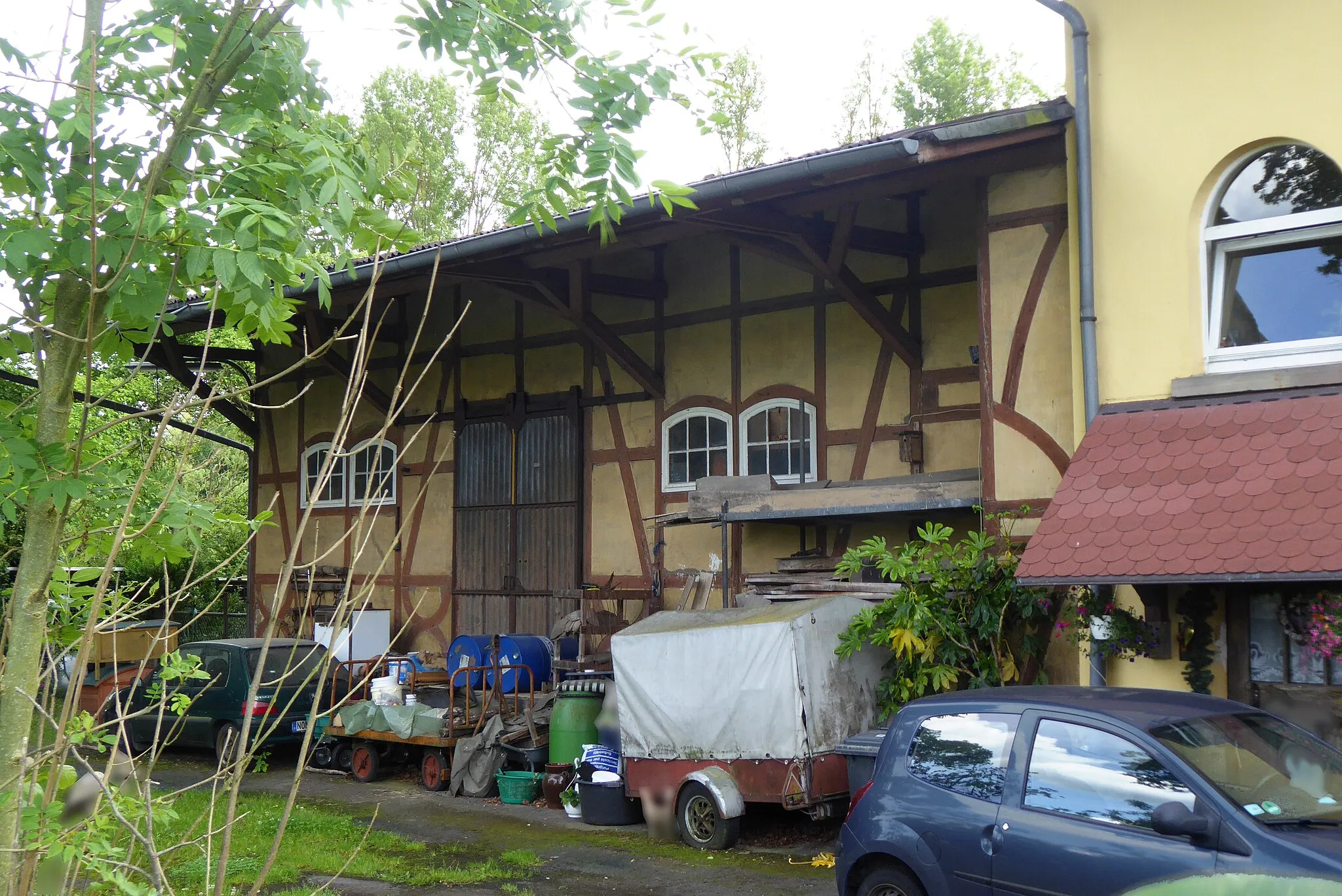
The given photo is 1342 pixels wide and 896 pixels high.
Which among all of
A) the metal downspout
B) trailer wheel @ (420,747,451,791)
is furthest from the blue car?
trailer wheel @ (420,747,451,791)

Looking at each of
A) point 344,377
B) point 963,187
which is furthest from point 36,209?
point 344,377

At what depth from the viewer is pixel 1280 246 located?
7766mm

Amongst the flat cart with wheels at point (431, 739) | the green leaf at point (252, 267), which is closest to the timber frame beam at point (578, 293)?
the flat cart with wheels at point (431, 739)

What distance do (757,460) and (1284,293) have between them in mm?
5556

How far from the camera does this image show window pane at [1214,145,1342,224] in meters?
7.55

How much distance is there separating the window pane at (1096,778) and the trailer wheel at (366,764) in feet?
29.7

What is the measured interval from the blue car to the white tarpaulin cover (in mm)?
2736

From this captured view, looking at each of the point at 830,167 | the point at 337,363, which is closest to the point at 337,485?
the point at 337,363

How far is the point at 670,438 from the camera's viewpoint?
42.9ft

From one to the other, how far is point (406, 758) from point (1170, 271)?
30.7 feet

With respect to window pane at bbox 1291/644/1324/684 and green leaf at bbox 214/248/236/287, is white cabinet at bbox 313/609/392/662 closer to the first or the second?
window pane at bbox 1291/644/1324/684

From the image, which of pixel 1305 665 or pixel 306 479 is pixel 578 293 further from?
pixel 1305 665

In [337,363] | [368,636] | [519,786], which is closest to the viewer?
[519,786]

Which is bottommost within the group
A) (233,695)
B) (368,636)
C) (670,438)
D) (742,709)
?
(233,695)
